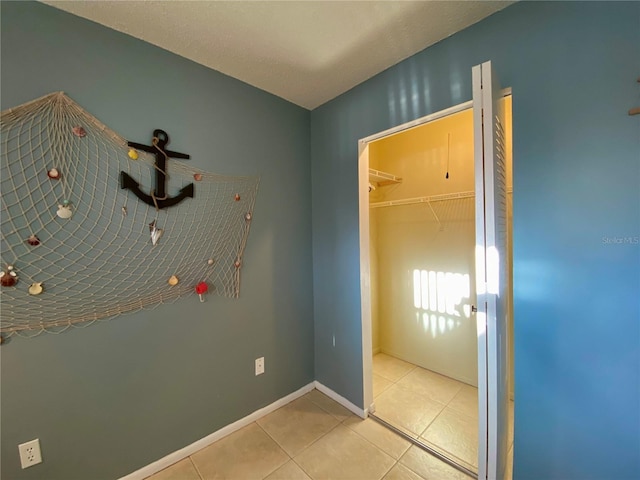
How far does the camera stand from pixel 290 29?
1312 mm

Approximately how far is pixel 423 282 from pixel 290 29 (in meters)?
2.21

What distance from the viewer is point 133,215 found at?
1336 millimetres

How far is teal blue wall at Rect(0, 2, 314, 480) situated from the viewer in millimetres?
1110

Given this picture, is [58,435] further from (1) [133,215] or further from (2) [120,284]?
(1) [133,215]

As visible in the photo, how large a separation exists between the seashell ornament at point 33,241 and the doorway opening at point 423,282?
1730 mm

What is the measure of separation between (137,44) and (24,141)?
755 millimetres

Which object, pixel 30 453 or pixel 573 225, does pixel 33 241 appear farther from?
pixel 573 225

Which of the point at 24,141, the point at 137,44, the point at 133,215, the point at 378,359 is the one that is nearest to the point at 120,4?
the point at 137,44

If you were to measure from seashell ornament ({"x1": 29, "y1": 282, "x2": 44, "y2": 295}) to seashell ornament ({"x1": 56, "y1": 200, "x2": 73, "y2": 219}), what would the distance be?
320mm

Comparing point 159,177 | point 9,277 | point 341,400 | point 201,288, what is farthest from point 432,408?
point 9,277

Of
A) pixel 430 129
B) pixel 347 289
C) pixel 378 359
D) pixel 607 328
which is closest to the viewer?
pixel 607 328

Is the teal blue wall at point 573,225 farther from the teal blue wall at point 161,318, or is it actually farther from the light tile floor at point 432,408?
the teal blue wall at point 161,318

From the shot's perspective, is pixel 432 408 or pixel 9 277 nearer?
pixel 9 277

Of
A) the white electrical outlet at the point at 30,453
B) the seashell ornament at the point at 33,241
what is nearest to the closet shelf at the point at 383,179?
the seashell ornament at the point at 33,241
